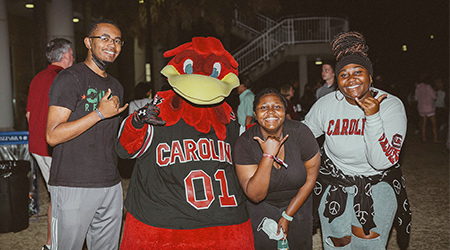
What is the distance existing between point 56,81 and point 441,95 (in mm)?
13796

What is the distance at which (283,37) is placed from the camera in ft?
63.5

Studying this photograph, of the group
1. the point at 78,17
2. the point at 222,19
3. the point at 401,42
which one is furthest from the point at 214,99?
the point at 401,42

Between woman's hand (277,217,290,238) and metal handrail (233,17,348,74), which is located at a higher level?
metal handrail (233,17,348,74)

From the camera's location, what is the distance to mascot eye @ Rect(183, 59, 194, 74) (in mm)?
2906

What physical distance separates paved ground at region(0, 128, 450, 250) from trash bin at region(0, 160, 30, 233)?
0.12 m

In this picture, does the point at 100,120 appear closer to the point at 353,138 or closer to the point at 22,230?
the point at 353,138

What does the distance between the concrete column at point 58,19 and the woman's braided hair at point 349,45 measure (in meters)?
9.05

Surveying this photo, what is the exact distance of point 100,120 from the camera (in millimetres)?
3035

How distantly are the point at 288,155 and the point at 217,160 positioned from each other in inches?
20.4

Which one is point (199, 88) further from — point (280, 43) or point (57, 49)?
point (280, 43)

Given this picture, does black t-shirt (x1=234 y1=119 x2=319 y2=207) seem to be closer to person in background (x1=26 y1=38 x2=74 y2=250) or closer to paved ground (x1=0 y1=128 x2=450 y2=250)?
paved ground (x1=0 y1=128 x2=450 y2=250)

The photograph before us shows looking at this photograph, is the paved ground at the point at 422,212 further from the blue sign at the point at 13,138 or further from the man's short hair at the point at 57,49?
the man's short hair at the point at 57,49

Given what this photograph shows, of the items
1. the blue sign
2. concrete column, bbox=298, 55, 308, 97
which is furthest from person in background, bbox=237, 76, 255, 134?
concrete column, bbox=298, 55, 308, 97

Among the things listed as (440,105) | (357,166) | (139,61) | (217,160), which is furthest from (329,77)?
(139,61)
